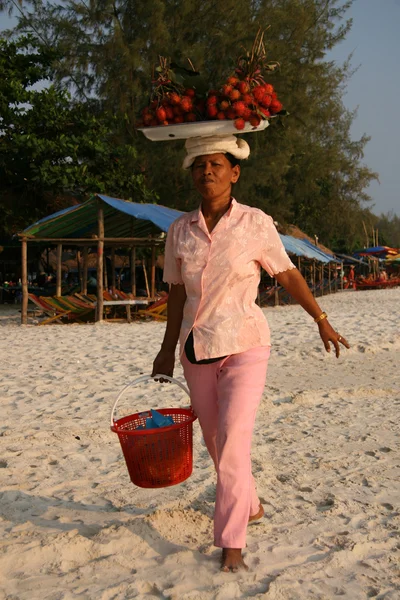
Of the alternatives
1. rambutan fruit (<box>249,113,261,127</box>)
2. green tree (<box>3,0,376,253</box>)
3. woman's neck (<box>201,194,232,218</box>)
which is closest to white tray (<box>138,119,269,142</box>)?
rambutan fruit (<box>249,113,261,127</box>)

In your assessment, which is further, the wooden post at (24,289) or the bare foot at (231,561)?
the wooden post at (24,289)

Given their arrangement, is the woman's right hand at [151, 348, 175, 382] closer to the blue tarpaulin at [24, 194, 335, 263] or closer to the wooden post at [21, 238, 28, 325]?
the blue tarpaulin at [24, 194, 335, 263]

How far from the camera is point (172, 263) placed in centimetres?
287

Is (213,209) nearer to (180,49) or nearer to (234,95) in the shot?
(234,95)

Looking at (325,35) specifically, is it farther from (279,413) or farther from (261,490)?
(261,490)

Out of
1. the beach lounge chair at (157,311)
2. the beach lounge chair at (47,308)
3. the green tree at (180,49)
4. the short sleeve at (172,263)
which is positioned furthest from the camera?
the green tree at (180,49)

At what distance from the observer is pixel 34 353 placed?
352 inches

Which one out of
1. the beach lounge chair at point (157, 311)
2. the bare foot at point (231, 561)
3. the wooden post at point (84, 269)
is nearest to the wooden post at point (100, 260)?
the beach lounge chair at point (157, 311)

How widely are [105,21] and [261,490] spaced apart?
2294 centimetres

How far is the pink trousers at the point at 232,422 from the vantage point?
2547 millimetres

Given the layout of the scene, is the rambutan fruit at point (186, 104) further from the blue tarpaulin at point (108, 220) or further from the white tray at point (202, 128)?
the blue tarpaulin at point (108, 220)

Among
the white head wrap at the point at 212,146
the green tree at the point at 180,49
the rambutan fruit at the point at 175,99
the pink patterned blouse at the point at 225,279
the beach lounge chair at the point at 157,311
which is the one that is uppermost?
the green tree at the point at 180,49

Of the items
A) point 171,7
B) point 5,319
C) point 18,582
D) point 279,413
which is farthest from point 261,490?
point 171,7

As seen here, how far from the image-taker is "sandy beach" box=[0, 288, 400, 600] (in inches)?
98.9
